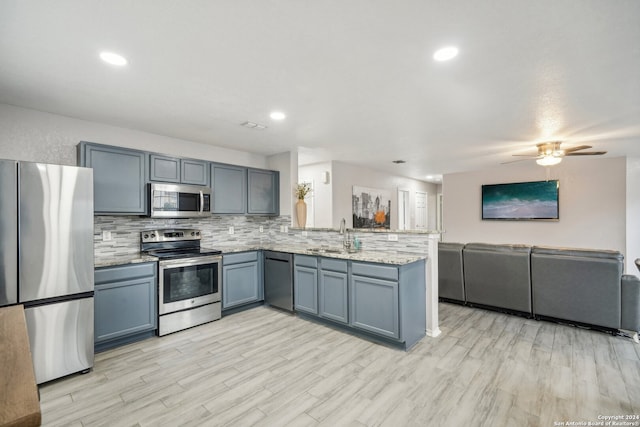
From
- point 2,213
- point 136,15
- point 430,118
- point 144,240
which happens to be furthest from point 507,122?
point 2,213

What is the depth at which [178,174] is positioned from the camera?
12.1ft

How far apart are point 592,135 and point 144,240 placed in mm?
5850

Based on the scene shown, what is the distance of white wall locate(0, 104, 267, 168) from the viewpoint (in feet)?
9.19

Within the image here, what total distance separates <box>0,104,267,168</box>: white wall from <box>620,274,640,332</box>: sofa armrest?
18.1 ft

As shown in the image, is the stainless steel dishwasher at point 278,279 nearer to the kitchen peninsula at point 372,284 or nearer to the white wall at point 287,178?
the kitchen peninsula at point 372,284

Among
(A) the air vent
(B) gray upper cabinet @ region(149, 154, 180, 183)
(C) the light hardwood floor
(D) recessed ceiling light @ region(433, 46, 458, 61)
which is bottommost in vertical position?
(C) the light hardwood floor

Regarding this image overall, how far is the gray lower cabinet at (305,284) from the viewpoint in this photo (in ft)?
12.1

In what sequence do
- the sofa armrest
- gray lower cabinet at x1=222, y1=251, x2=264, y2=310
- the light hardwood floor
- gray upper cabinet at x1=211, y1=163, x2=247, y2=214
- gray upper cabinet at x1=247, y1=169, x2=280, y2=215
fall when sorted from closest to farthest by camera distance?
the light hardwood floor, the sofa armrest, gray lower cabinet at x1=222, y1=251, x2=264, y2=310, gray upper cabinet at x1=211, y1=163, x2=247, y2=214, gray upper cabinet at x1=247, y1=169, x2=280, y2=215

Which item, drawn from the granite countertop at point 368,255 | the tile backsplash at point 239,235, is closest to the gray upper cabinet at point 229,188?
the tile backsplash at point 239,235

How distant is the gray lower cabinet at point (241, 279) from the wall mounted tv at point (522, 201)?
18.1 ft

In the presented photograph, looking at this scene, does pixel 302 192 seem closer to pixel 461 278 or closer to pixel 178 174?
pixel 178 174

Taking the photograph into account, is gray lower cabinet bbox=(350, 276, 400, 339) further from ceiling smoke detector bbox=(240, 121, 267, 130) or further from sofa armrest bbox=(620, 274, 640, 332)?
sofa armrest bbox=(620, 274, 640, 332)

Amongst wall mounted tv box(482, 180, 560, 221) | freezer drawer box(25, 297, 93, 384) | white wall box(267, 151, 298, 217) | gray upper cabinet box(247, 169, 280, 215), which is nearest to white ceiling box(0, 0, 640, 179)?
gray upper cabinet box(247, 169, 280, 215)

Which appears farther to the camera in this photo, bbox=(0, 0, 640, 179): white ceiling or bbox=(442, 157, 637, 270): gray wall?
bbox=(442, 157, 637, 270): gray wall
